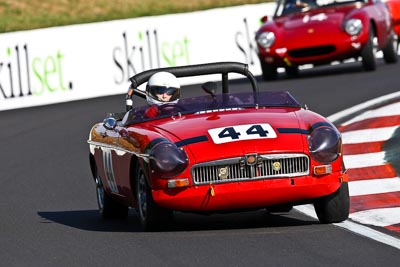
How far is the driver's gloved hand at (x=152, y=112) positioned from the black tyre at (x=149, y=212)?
2.21 ft

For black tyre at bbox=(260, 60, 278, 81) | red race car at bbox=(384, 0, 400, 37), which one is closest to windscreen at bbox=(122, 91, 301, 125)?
black tyre at bbox=(260, 60, 278, 81)

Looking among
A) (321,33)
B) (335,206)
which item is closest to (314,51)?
(321,33)

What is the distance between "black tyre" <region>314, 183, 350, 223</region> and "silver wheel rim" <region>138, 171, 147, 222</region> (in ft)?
3.67

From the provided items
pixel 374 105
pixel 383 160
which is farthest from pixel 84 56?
pixel 383 160

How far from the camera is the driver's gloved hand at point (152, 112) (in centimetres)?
955

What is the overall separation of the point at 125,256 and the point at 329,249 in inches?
46.6

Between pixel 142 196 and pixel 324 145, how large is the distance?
127 centimetres

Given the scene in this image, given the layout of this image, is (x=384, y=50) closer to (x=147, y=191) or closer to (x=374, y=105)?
(x=374, y=105)

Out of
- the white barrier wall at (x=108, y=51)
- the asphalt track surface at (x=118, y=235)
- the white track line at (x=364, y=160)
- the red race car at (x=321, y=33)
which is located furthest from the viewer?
the white barrier wall at (x=108, y=51)

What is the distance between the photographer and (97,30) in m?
22.5

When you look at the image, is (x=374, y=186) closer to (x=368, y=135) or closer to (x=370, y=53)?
(x=368, y=135)

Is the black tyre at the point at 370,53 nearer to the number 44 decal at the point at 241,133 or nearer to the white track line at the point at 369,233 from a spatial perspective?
the white track line at the point at 369,233

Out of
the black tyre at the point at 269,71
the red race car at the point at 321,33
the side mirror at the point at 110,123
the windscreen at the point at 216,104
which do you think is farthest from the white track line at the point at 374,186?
the black tyre at the point at 269,71

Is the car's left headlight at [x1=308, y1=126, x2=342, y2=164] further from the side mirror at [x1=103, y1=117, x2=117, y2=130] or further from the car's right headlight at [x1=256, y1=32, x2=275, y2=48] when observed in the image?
the car's right headlight at [x1=256, y1=32, x2=275, y2=48]
